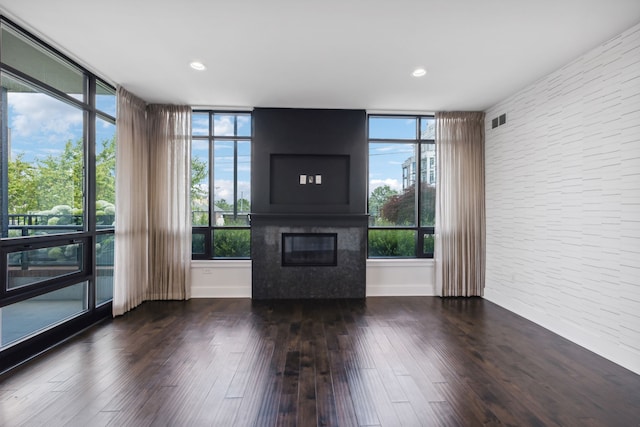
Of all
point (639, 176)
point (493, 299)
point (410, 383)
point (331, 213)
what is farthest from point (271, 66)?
point (493, 299)

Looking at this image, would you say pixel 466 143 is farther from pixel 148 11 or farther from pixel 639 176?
pixel 148 11

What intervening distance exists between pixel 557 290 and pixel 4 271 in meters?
5.17

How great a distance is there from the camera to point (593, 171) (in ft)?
9.60

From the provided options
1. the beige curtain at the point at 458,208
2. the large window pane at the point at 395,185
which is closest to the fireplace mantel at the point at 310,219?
the large window pane at the point at 395,185

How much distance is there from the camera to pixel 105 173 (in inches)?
147

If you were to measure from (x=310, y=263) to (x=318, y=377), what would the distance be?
7.64ft

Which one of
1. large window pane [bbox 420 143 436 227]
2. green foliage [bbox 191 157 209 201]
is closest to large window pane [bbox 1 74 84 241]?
green foliage [bbox 191 157 209 201]

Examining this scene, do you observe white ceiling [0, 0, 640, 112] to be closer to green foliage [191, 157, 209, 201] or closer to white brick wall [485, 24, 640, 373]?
white brick wall [485, 24, 640, 373]

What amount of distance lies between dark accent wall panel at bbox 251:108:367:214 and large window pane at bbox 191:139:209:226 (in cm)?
74

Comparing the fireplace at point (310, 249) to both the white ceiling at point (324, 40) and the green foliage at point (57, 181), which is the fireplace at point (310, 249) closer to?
the white ceiling at point (324, 40)

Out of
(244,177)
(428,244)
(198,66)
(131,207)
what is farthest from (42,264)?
(428,244)

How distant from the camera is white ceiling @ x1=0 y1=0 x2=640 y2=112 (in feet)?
7.53

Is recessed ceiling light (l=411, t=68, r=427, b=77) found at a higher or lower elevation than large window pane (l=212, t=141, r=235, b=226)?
higher

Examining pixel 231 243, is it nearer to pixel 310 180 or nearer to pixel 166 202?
pixel 166 202
